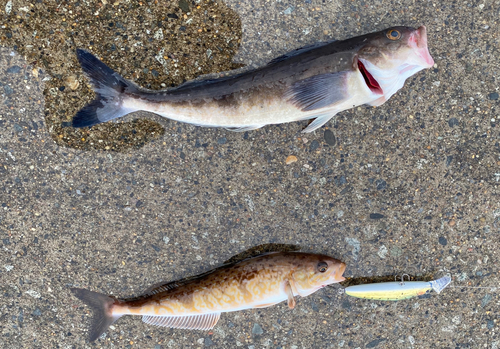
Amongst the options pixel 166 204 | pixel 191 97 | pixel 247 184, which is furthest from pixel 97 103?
pixel 247 184

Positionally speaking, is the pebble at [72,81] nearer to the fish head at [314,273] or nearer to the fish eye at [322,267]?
the fish head at [314,273]

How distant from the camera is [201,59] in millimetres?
2732

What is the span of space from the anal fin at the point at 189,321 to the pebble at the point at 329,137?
1.94 metres

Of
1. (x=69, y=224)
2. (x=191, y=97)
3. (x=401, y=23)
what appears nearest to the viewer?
(x=191, y=97)

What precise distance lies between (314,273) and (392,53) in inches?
76.5

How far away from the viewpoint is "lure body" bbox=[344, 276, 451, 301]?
285 centimetres

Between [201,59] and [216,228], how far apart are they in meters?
1.59

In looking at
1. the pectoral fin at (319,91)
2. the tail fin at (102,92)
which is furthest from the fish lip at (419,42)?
the tail fin at (102,92)

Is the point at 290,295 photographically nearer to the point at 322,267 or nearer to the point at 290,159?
the point at 322,267

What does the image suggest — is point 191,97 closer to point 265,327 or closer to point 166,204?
point 166,204

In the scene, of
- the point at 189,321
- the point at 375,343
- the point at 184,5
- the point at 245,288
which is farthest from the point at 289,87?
the point at 375,343

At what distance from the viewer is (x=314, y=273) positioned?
266cm

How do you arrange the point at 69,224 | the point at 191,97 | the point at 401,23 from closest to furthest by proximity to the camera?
the point at 191,97 < the point at 401,23 < the point at 69,224

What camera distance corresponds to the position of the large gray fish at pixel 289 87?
2.40 metres
